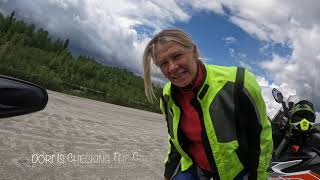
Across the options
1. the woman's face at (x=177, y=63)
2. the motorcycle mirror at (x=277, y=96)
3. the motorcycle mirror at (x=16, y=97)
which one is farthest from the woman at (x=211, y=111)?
the motorcycle mirror at (x=277, y=96)

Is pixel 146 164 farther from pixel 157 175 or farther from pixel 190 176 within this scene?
pixel 190 176

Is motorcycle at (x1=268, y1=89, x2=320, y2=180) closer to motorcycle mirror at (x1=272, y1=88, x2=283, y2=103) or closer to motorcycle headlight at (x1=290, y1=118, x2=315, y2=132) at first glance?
motorcycle headlight at (x1=290, y1=118, x2=315, y2=132)

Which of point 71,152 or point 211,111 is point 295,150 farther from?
point 71,152

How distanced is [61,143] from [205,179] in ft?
15.9

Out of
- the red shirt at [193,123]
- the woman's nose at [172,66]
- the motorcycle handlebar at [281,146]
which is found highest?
the woman's nose at [172,66]

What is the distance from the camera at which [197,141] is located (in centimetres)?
238

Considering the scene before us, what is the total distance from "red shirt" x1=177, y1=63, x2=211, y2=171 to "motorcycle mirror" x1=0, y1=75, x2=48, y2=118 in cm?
128

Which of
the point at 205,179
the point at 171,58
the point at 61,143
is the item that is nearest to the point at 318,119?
the point at 205,179

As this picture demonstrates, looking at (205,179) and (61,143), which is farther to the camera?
(61,143)

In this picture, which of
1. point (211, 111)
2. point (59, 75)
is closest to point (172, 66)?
point (211, 111)

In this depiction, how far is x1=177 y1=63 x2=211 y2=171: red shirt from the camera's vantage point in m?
2.35

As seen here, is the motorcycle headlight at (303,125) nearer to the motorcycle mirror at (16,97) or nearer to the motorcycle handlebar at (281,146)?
the motorcycle handlebar at (281,146)

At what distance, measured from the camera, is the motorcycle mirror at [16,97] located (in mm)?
1061

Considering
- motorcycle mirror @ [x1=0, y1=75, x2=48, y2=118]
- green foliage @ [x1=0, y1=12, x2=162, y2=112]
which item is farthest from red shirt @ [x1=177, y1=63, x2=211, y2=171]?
green foliage @ [x1=0, y1=12, x2=162, y2=112]
